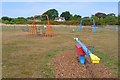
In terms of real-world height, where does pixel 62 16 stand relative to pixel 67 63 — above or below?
above

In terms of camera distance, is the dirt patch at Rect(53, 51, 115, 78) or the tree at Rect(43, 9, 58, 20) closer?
the dirt patch at Rect(53, 51, 115, 78)

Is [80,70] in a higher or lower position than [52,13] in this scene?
lower

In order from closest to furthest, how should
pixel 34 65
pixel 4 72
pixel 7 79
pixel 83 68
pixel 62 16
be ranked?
pixel 7 79 → pixel 4 72 → pixel 83 68 → pixel 34 65 → pixel 62 16

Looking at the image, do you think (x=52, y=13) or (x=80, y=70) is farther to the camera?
(x=52, y=13)

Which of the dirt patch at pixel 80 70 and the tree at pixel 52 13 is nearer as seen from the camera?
the dirt patch at pixel 80 70

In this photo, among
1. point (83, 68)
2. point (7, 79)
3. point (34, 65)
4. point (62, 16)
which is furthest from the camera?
point (62, 16)

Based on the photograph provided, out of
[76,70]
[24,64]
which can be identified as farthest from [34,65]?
A: [76,70]

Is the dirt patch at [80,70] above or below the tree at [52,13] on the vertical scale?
below

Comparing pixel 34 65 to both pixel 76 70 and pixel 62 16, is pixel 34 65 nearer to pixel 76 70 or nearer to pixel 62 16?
pixel 76 70

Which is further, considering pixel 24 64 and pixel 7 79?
pixel 24 64

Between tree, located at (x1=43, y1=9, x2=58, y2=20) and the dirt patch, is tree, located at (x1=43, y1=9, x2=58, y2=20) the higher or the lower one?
the higher one

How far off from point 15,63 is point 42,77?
2.35 m

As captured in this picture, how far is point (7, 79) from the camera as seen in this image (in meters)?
6.43

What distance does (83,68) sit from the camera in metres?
7.86
